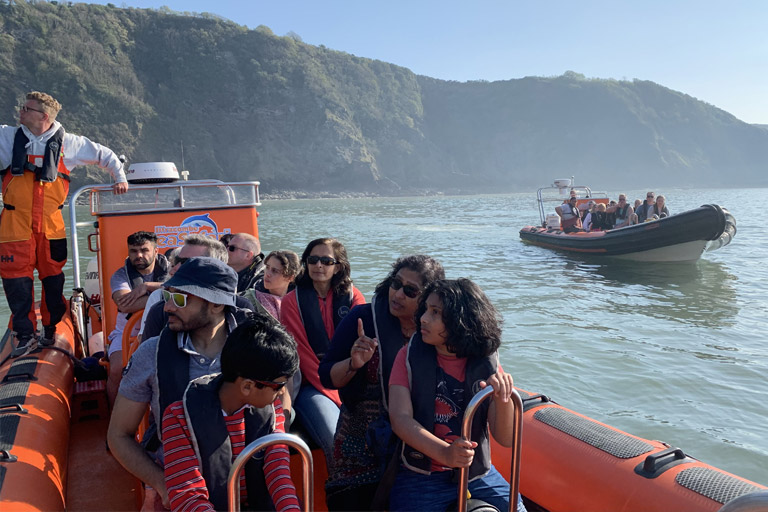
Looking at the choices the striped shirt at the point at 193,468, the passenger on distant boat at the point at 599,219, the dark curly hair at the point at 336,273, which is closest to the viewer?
the striped shirt at the point at 193,468

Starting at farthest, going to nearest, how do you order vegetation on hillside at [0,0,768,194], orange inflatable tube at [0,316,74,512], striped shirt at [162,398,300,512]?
vegetation on hillside at [0,0,768,194], orange inflatable tube at [0,316,74,512], striped shirt at [162,398,300,512]

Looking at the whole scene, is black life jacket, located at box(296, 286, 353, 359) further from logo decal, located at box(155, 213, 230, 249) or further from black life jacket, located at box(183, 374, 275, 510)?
logo decal, located at box(155, 213, 230, 249)

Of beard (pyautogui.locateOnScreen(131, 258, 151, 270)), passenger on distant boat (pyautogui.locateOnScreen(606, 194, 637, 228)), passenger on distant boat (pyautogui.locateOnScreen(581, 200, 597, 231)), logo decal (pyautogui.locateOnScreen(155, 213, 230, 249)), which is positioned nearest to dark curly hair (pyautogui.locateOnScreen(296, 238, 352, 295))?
beard (pyautogui.locateOnScreen(131, 258, 151, 270))

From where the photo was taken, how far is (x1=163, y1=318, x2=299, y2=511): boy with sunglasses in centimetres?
186

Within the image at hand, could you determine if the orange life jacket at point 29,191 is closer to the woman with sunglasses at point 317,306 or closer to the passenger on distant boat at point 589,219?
the woman with sunglasses at point 317,306

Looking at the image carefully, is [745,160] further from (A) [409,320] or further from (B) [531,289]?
(A) [409,320]

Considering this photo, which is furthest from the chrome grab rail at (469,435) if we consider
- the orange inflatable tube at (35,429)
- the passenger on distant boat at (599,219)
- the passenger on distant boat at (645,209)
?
the passenger on distant boat at (599,219)

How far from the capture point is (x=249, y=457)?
1.55 meters

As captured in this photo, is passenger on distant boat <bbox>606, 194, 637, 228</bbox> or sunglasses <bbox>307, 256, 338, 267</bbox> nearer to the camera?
sunglasses <bbox>307, 256, 338, 267</bbox>

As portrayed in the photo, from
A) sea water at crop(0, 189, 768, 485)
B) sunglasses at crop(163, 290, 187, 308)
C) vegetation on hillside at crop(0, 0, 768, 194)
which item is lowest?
sea water at crop(0, 189, 768, 485)

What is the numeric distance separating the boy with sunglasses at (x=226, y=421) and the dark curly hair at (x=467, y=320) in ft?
2.03

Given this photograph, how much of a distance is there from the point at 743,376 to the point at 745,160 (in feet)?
423

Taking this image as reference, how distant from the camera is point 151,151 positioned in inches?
2398

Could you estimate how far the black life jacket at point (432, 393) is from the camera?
2.21 m
